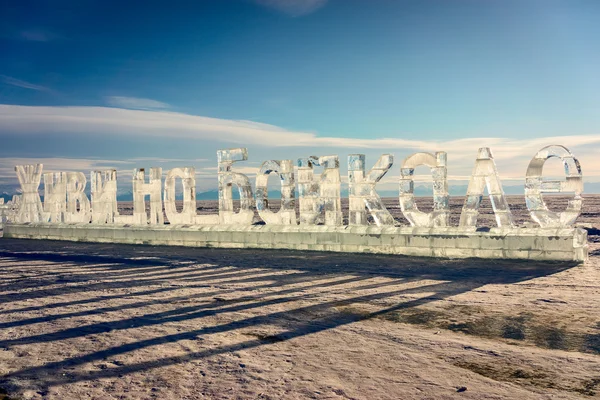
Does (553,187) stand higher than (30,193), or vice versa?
(30,193)

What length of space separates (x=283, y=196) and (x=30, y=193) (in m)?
15.7

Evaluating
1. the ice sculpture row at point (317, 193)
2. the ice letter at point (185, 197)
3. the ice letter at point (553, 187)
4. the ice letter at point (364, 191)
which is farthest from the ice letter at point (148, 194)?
the ice letter at point (553, 187)

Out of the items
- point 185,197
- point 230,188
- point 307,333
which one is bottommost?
point 307,333

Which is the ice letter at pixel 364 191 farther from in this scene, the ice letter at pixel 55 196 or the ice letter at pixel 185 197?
the ice letter at pixel 55 196

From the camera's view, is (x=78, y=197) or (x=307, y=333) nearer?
(x=307, y=333)

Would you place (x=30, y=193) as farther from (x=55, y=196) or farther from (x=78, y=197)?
(x=78, y=197)

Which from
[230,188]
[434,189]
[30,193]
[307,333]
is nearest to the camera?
[307,333]

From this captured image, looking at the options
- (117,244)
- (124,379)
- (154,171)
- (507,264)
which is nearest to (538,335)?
(124,379)

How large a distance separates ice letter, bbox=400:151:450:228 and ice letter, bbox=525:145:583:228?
2.21 meters

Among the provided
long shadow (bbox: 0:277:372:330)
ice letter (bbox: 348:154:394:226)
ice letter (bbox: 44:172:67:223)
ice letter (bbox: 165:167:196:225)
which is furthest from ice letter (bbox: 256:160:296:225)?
ice letter (bbox: 44:172:67:223)

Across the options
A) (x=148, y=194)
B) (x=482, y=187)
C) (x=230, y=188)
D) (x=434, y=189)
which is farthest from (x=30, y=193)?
(x=482, y=187)

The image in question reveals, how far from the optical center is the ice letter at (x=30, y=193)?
957 inches

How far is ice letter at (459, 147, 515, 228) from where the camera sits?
43.4 ft

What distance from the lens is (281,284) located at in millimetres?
9781
